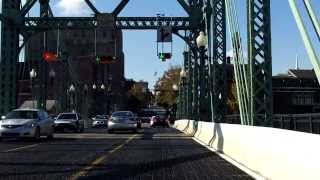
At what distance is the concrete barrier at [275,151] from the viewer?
34.2 feet

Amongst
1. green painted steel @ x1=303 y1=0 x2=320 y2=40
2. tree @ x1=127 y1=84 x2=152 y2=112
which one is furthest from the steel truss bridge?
tree @ x1=127 y1=84 x2=152 y2=112

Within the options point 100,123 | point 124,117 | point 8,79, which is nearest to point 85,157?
point 124,117

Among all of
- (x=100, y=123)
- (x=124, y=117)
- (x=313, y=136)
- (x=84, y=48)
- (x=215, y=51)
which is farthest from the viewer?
(x=84, y=48)

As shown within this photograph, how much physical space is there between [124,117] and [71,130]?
7.48 metres

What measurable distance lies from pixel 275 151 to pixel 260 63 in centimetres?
818

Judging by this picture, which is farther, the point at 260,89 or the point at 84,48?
the point at 84,48

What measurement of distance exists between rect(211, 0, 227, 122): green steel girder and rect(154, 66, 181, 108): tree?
319 feet

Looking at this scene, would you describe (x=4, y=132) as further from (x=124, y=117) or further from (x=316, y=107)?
(x=316, y=107)

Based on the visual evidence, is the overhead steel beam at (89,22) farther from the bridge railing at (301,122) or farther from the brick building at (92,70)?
the brick building at (92,70)

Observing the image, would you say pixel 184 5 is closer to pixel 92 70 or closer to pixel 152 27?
pixel 152 27

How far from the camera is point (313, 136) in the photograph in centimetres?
1049

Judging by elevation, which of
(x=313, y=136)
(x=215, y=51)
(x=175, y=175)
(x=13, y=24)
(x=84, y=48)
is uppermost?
(x=84, y=48)

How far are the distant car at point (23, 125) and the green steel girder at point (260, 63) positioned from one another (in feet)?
41.0

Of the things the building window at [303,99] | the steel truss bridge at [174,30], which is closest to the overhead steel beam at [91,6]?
the steel truss bridge at [174,30]
